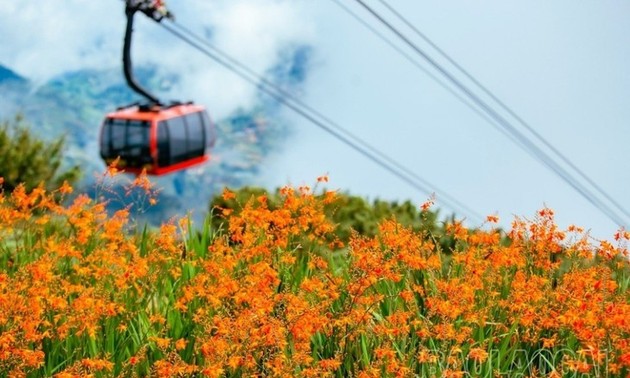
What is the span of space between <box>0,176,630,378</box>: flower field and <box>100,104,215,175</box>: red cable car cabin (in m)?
21.9

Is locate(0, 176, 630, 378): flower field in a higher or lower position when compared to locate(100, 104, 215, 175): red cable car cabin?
higher

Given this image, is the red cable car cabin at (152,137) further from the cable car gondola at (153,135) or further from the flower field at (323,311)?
the flower field at (323,311)

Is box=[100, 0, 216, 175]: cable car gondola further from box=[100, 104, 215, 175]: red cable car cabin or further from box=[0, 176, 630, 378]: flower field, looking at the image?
box=[0, 176, 630, 378]: flower field

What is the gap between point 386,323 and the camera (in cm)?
609

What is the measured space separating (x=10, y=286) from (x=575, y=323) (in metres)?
3.47

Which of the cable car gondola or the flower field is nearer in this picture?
the flower field

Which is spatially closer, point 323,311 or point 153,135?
point 323,311

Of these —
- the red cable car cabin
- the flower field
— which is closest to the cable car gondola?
the red cable car cabin

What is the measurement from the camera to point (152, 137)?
29.0 metres

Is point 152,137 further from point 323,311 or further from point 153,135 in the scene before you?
point 323,311

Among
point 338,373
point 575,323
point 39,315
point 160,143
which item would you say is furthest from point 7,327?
point 160,143

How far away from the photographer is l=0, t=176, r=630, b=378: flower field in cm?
556

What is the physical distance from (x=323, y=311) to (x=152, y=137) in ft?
77.0

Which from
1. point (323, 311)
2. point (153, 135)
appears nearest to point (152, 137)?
point (153, 135)
